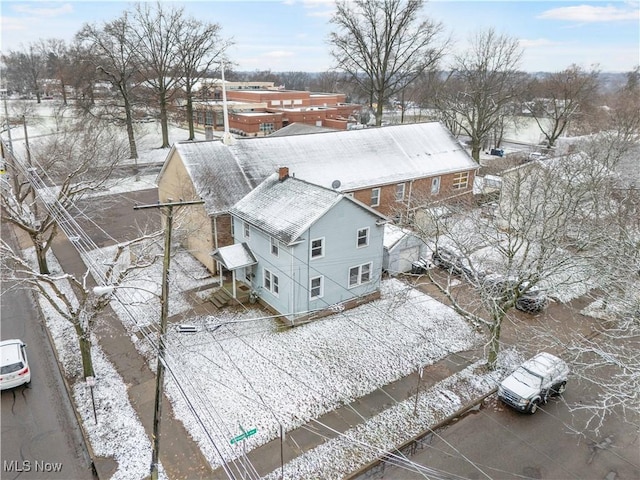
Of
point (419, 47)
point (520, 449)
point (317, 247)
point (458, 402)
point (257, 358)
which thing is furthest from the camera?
point (419, 47)

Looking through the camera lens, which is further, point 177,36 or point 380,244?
point 177,36

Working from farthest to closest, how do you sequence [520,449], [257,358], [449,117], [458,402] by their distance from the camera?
[449,117]
[257,358]
[458,402]
[520,449]

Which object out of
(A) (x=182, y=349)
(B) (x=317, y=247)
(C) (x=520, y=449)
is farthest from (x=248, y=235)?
(C) (x=520, y=449)

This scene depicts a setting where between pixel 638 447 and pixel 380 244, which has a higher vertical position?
pixel 380 244

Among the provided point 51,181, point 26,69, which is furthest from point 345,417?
point 26,69

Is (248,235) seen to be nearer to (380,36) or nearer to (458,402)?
(458,402)

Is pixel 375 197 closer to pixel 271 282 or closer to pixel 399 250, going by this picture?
pixel 399 250

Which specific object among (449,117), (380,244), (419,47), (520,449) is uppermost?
(419,47)

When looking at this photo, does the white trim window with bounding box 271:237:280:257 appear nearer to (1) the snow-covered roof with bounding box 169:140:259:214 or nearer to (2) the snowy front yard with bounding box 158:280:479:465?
(2) the snowy front yard with bounding box 158:280:479:465

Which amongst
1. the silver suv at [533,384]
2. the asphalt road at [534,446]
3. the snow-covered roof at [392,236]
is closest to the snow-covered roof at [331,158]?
the snow-covered roof at [392,236]
